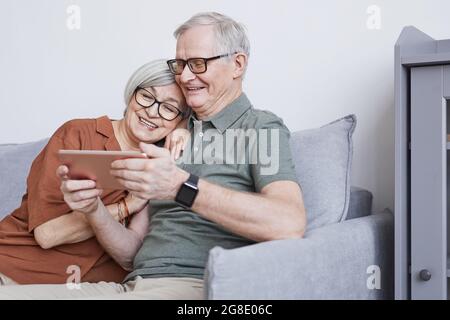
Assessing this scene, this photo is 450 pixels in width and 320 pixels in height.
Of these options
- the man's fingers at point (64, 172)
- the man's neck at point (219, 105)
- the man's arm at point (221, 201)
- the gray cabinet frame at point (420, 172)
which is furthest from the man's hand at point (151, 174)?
the gray cabinet frame at point (420, 172)

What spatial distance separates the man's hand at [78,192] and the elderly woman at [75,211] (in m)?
0.13

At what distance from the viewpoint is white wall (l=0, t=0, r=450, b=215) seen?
1979 mm

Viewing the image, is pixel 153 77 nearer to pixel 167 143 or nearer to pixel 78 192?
pixel 167 143

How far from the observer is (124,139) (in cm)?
173

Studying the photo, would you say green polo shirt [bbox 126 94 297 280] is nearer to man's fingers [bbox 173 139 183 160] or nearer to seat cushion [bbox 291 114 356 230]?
man's fingers [bbox 173 139 183 160]

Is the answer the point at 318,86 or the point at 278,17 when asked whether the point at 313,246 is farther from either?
the point at 278,17

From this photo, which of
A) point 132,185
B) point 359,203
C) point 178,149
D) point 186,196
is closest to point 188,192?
point 186,196

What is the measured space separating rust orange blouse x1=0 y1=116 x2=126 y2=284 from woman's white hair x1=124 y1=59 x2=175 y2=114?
14 centimetres

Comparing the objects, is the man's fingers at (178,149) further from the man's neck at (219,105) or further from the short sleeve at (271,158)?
the short sleeve at (271,158)

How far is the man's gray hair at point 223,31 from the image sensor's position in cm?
165

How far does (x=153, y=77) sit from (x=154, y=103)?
69 millimetres

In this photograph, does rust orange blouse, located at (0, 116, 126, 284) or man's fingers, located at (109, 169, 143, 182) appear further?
rust orange blouse, located at (0, 116, 126, 284)

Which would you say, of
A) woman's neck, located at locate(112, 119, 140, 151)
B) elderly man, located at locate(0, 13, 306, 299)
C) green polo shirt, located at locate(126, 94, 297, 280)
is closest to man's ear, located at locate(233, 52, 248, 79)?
elderly man, located at locate(0, 13, 306, 299)

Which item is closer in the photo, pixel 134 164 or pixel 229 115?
pixel 134 164
